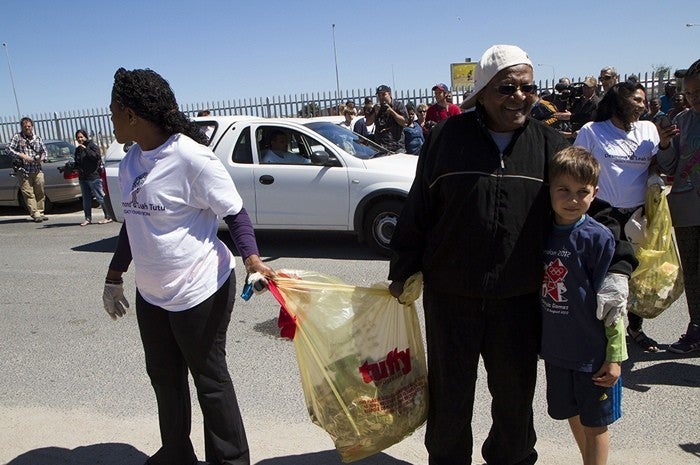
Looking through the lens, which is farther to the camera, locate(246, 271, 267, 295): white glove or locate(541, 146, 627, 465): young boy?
locate(246, 271, 267, 295): white glove

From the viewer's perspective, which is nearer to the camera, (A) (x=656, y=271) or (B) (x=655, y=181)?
(A) (x=656, y=271)

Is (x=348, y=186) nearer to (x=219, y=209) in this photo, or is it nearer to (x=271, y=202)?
(x=271, y=202)

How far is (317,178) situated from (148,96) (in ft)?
15.8

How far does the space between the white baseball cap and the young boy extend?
38 centimetres

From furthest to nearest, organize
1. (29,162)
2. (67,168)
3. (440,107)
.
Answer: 1. (67,168)
2. (29,162)
3. (440,107)

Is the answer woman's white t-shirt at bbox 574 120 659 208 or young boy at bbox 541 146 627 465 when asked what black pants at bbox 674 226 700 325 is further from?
young boy at bbox 541 146 627 465

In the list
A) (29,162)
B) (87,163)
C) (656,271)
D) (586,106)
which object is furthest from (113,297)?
(29,162)

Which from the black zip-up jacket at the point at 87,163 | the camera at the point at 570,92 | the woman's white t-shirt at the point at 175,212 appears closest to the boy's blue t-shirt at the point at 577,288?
the woman's white t-shirt at the point at 175,212

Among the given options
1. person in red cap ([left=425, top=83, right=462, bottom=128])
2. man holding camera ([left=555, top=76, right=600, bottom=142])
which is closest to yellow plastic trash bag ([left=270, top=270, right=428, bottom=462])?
man holding camera ([left=555, top=76, right=600, bottom=142])

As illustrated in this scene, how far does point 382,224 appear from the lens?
725cm

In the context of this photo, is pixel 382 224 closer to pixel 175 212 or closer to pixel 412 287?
pixel 412 287

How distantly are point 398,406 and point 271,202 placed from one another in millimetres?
5102

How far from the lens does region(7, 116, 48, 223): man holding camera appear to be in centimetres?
1167

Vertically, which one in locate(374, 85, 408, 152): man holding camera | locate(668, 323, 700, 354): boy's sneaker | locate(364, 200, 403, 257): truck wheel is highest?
locate(374, 85, 408, 152): man holding camera
